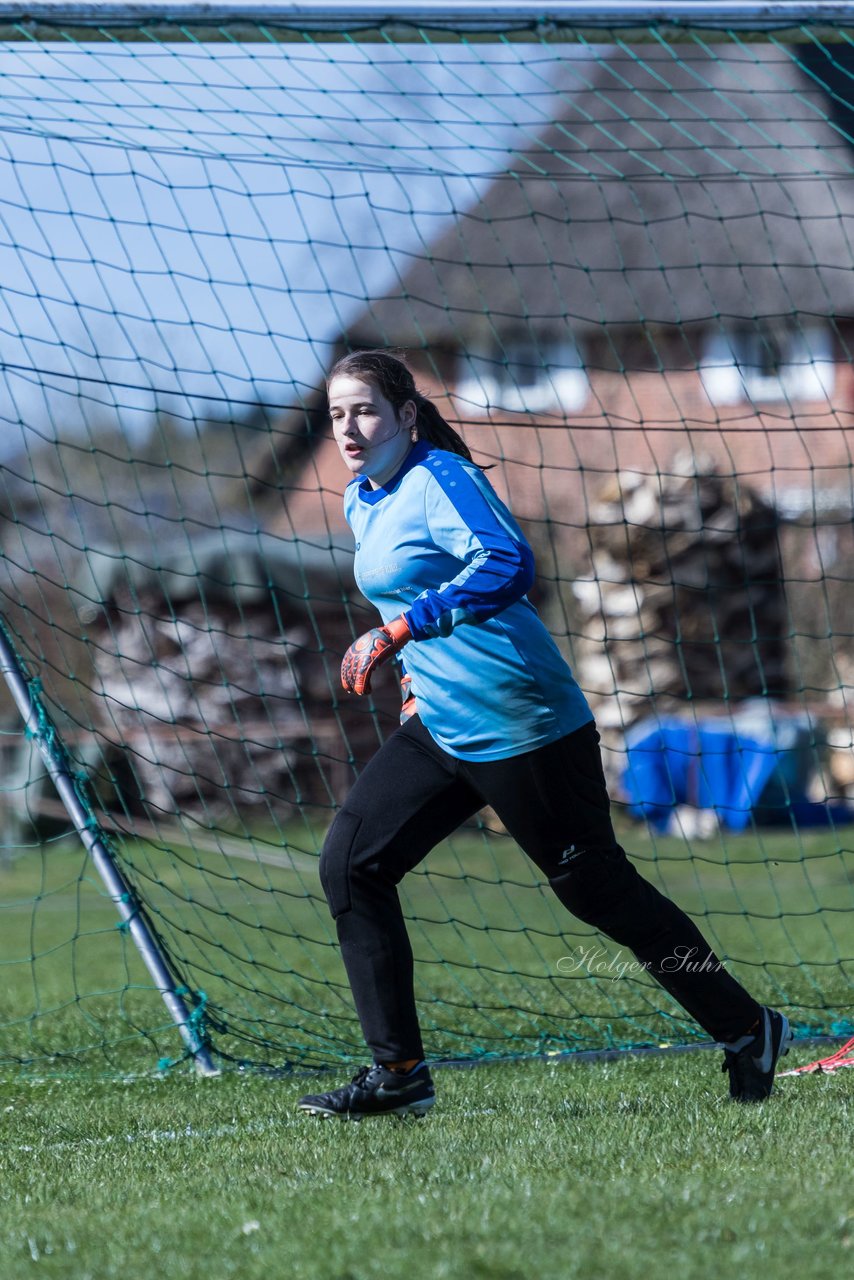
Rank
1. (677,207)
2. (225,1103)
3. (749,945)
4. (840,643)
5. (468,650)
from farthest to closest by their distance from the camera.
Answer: (677,207), (840,643), (749,945), (225,1103), (468,650)

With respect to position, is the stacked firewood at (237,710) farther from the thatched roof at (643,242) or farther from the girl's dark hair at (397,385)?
the girl's dark hair at (397,385)

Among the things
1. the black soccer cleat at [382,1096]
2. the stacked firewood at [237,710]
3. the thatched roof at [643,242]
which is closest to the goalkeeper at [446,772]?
the black soccer cleat at [382,1096]

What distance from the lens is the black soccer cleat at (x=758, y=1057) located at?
381cm

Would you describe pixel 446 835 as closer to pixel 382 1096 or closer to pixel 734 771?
pixel 382 1096

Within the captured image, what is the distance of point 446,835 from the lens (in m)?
3.71

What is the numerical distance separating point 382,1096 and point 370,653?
1.10m

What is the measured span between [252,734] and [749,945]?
35.3ft

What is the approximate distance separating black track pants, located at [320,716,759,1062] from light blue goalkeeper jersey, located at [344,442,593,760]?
0.22ft

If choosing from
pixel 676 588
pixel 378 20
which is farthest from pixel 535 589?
pixel 378 20

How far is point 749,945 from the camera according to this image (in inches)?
308

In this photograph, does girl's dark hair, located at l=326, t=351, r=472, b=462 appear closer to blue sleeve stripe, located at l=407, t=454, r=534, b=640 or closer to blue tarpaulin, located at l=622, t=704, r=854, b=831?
blue sleeve stripe, located at l=407, t=454, r=534, b=640

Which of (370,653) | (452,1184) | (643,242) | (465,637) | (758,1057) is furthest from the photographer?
(643,242)

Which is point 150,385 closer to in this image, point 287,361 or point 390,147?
point 287,361

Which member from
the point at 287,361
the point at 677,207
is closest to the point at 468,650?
the point at 287,361
